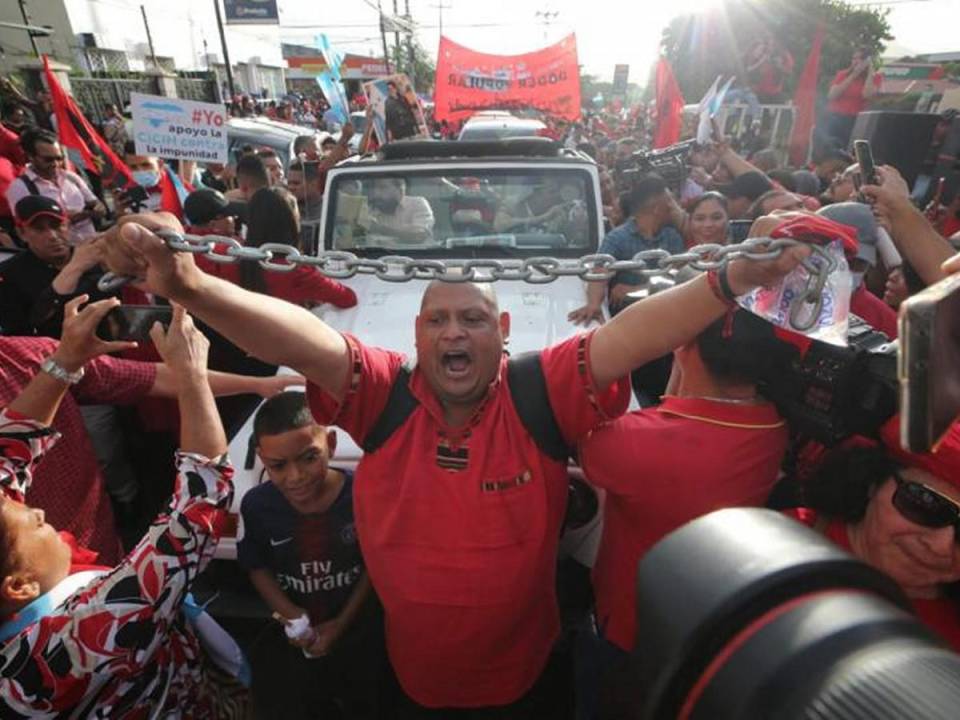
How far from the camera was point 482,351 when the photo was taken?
66.8 inches

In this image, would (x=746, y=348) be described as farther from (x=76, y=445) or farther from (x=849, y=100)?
(x=849, y=100)

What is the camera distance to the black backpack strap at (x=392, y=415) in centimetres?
169

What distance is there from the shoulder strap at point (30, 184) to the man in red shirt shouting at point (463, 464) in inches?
227

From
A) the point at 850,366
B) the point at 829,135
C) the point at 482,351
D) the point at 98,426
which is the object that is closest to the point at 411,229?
the point at 98,426

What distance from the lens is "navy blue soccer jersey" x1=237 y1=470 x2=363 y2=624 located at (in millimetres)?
2176

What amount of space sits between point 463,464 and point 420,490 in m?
0.14

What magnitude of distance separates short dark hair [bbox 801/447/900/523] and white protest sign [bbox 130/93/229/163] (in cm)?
501

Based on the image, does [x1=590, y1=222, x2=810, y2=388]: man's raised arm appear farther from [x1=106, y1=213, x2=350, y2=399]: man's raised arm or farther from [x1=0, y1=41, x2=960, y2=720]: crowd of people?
[x1=106, y1=213, x2=350, y2=399]: man's raised arm

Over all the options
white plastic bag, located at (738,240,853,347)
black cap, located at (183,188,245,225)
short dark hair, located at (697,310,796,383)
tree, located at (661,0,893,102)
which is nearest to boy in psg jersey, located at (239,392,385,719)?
short dark hair, located at (697,310,796,383)

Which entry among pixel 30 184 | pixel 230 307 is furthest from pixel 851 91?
pixel 30 184

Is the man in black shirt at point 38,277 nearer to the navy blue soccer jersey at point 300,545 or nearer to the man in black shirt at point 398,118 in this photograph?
the navy blue soccer jersey at point 300,545

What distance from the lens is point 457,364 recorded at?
169cm

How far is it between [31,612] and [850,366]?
1.84 m

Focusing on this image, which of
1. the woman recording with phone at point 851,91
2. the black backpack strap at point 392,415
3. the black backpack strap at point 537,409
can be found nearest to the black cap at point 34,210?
the black backpack strap at point 392,415
